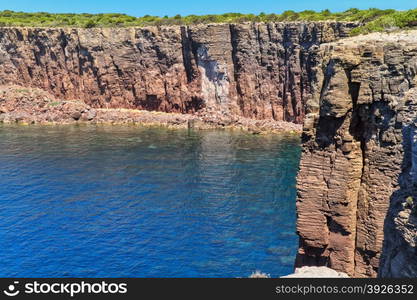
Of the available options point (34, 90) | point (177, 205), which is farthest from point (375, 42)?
point (34, 90)

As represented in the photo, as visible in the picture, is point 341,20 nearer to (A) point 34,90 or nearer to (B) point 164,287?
(A) point 34,90

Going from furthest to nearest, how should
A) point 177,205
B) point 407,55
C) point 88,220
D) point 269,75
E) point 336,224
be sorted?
point 269,75 < point 177,205 < point 88,220 < point 336,224 < point 407,55

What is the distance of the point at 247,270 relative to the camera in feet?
167

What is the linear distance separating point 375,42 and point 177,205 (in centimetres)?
4731

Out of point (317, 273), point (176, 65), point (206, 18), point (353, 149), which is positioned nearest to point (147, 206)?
point (353, 149)

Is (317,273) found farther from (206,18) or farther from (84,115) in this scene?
(84,115)

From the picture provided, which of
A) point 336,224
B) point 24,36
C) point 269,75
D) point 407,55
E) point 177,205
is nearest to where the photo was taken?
point 407,55

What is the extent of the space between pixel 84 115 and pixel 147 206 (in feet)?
241

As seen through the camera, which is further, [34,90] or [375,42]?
[34,90]

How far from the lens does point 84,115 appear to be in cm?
13562

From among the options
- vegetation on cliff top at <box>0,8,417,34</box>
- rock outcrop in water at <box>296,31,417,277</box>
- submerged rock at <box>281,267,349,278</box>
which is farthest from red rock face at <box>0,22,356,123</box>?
submerged rock at <box>281,267,349,278</box>

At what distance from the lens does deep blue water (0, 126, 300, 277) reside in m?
52.8

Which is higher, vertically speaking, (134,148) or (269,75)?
(269,75)

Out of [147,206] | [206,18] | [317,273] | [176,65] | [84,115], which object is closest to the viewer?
[317,273]
